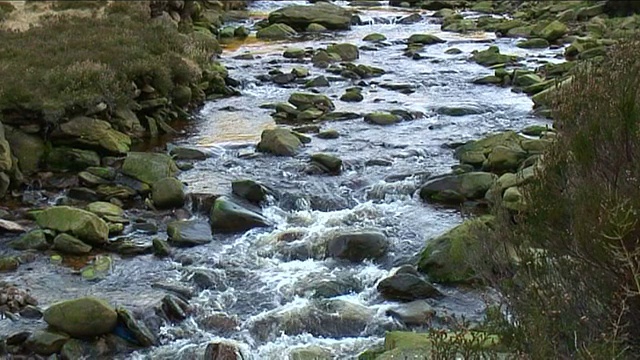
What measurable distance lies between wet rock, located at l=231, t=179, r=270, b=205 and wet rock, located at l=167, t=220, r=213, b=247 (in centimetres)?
105

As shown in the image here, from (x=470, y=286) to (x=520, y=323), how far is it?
462cm

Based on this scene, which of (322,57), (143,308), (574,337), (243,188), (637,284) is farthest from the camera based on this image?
(322,57)

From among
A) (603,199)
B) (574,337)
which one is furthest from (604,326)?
(603,199)

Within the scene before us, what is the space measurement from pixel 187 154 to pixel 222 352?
697cm

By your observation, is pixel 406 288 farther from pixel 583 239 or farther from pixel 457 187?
pixel 583 239

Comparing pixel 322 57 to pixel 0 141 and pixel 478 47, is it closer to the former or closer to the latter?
pixel 478 47

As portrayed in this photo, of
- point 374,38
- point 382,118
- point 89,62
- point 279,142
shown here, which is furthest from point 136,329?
point 374,38

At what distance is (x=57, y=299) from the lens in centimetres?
945

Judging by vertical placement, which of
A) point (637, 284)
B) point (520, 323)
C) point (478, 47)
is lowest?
point (478, 47)

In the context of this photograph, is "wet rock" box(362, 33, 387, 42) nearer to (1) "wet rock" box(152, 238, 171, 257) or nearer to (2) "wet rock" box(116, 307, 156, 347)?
(1) "wet rock" box(152, 238, 171, 257)

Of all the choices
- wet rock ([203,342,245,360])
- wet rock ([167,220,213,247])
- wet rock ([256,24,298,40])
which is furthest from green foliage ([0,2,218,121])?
wet rock ([256,24,298,40])

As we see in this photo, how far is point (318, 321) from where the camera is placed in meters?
9.12

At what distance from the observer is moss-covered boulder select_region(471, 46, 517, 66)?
23031 mm

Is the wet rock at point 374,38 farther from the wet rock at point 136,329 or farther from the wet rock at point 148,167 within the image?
the wet rock at point 136,329
